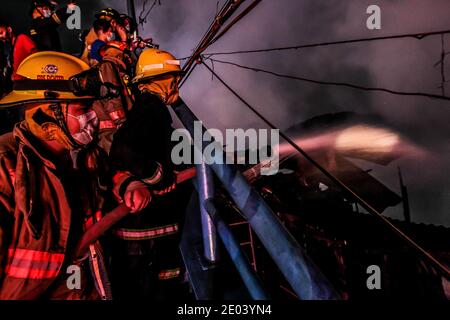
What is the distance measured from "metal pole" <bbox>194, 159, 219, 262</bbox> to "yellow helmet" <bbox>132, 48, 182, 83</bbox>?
273cm

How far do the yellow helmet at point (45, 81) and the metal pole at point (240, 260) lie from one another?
1.58m

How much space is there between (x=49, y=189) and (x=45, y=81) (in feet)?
3.02

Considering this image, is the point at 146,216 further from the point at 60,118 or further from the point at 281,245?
the point at 281,245

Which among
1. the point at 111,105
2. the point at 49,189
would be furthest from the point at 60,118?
the point at 111,105

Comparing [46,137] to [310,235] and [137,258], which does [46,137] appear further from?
[310,235]

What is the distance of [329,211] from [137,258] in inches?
453

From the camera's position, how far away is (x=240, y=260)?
4.61 ft

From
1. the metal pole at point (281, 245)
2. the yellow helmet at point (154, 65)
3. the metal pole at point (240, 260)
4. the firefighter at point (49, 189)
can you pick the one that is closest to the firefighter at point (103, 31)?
the yellow helmet at point (154, 65)

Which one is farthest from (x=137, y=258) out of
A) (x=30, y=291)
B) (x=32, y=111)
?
(x=32, y=111)

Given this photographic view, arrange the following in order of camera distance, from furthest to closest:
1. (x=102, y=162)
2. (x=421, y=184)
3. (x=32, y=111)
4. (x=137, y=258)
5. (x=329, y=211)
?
(x=421, y=184) < (x=329, y=211) < (x=137, y=258) < (x=102, y=162) < (x=32, y=111)

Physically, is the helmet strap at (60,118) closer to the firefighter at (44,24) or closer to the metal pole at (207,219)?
the metal pole at (207,219)

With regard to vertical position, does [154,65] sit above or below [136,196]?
above

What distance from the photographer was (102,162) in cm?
275

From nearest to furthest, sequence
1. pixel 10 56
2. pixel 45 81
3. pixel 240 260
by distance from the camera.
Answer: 1. pixel 240 260
2. pixel 45 81
3. pixel 10 56
